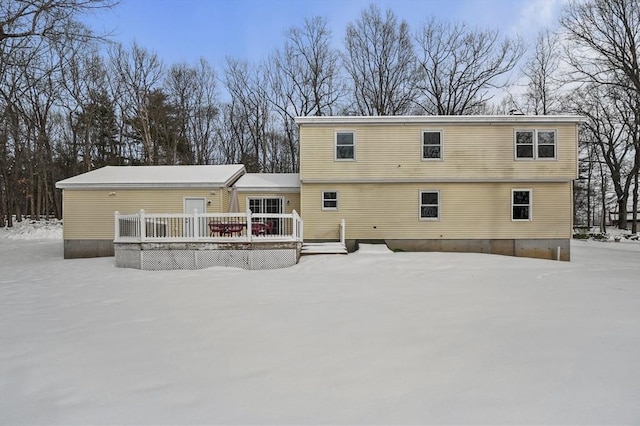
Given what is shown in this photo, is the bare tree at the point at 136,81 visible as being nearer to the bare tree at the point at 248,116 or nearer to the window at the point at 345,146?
the bare tree at the point at 248,116

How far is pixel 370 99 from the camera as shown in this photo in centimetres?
2788

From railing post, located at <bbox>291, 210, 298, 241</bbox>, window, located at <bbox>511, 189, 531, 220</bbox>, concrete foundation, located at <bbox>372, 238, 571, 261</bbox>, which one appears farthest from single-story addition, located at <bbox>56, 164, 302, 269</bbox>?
window, located at <bbox>511, 189, 531, 220</bbox>

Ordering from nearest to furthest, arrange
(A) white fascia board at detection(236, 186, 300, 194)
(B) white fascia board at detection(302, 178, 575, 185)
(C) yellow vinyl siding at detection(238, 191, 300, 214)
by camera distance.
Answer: (B) white fascia board at detection(302, 178, 575, 185) < (A) white fascia board at detection(236, 186, 300, 194) < (C) yellow vinyl siding at detection(238, 191, 300, 214)

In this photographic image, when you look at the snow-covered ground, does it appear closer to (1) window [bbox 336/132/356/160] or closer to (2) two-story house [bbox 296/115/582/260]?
(2) two-story house [bbox 296/115/582/260]

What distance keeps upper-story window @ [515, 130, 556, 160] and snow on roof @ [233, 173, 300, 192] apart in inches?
354

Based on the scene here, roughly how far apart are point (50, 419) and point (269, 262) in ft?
26.5

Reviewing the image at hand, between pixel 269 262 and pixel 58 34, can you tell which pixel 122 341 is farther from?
pixel 58 34

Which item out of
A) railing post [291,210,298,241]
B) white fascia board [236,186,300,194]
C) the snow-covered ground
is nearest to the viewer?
the snow-covered ground

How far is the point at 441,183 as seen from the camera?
568 inches

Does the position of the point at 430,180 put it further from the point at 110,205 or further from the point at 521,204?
the point at 110,205

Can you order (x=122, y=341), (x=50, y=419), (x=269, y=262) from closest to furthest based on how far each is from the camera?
(x=50, y=419) → (x=122, y=341) → (x=269, y=262)

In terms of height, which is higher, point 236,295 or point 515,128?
point 515,128

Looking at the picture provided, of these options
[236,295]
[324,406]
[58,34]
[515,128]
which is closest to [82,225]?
[58,34]

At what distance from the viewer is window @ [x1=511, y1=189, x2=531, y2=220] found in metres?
14.4
